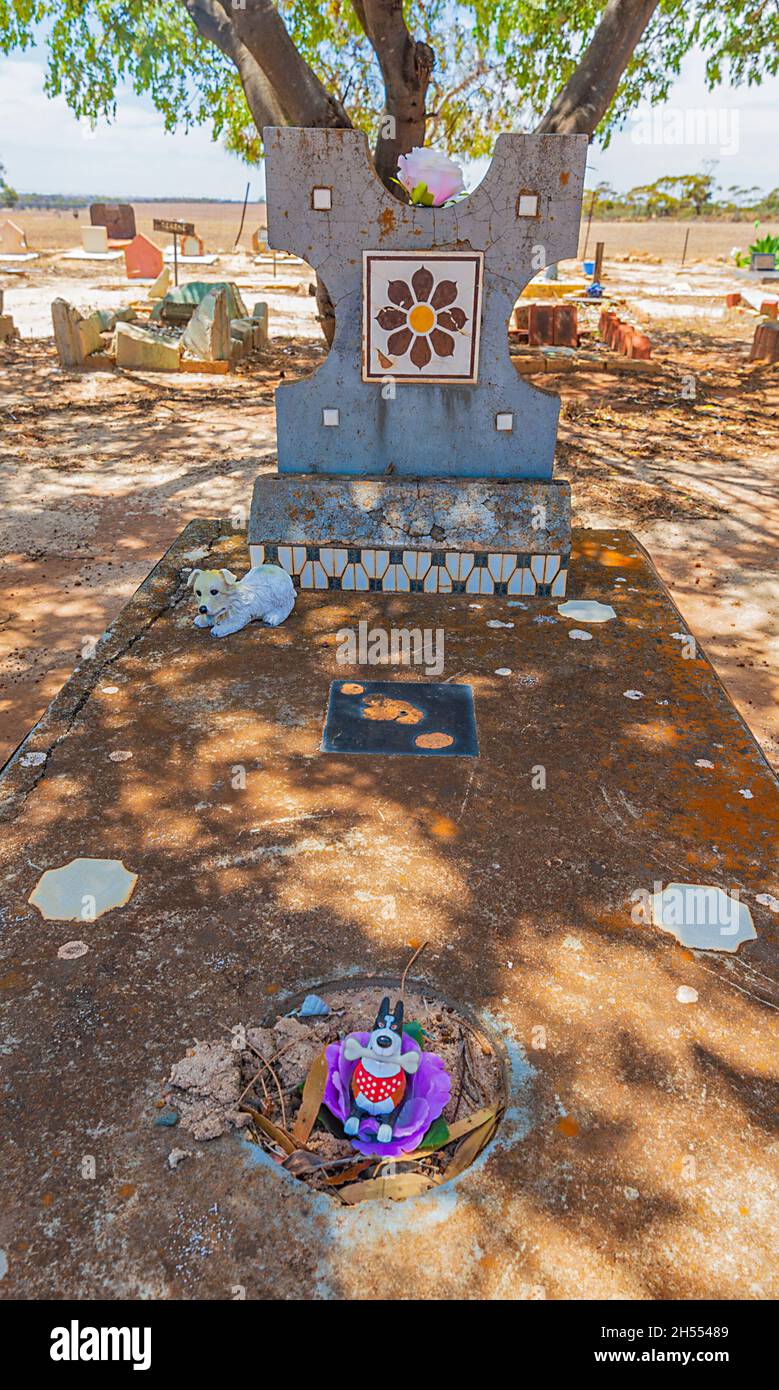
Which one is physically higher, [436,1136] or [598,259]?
[598,259]

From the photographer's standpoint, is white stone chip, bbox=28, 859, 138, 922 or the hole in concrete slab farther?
white stone chip, bbox=28, 859, 138, 922

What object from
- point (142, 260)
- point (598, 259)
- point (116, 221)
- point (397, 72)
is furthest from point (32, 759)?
point (116, 221)

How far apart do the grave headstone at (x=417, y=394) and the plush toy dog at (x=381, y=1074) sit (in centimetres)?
348

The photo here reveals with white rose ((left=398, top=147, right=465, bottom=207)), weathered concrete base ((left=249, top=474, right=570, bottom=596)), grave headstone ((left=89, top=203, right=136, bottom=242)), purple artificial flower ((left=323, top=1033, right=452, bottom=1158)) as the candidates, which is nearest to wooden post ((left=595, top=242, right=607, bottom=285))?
grave headstone ((left=89, top=203, right=136, bottom=242))

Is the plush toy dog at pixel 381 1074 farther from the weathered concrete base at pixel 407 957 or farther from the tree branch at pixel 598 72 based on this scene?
the tree branch at pixel 598 72

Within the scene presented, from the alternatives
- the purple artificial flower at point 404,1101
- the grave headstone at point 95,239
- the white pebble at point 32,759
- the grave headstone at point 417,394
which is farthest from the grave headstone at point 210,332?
the grave headstone at point 95,239

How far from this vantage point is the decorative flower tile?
16.2 ft

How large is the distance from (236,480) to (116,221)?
32469 mm

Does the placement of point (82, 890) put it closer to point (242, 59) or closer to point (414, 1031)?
point (414, 1031)

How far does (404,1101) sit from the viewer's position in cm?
227

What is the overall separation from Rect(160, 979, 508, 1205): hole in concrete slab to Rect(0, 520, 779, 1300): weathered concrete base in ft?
0.17

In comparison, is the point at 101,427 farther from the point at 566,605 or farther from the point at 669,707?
the point at 669,707

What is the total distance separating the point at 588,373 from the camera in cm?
1402

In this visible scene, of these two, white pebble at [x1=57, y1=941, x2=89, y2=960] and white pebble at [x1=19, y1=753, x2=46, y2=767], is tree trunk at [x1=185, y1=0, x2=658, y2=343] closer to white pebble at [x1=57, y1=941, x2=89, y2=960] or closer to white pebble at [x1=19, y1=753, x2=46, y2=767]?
white pebble at [x1=19, y1=753, x2=46, y2=767]
